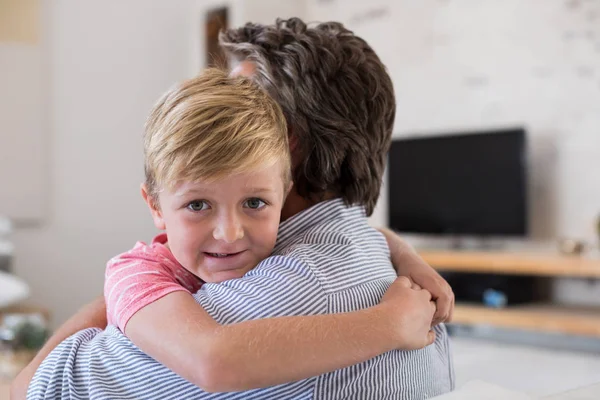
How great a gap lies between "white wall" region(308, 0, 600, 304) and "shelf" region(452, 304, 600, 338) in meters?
0.32

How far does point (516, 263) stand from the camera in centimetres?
398

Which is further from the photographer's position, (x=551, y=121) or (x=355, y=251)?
(x=551, y=121)

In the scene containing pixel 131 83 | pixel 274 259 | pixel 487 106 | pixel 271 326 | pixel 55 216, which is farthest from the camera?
pixel 131 83

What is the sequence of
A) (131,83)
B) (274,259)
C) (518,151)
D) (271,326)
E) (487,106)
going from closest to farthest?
(271,326) < (274,259) < (518,151) < (487,106) < (131,83)

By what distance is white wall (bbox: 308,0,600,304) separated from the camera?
4.18 meters

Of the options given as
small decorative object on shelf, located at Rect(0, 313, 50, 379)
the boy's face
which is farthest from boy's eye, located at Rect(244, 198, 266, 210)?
small decorative object on shelf, located at Rect(0, 313, 50, 379)

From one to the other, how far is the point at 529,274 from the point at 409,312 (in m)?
3.42

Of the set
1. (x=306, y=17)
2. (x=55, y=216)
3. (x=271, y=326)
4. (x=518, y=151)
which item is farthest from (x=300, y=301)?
(x=306, y=17)

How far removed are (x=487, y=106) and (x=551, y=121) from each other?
416 mm

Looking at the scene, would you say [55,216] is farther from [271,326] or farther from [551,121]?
[271,326]

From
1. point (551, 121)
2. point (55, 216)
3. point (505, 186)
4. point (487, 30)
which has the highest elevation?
point (487, 30)

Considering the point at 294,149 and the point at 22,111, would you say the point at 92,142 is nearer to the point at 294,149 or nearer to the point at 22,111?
the point at 22,111

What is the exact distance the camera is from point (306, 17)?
18.3 feet

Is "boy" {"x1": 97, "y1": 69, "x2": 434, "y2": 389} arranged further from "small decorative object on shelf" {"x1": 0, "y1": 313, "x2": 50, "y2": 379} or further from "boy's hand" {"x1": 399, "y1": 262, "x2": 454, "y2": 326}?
"small decorative object on shelf" {"x1": 0, "y1": 313, "x2": 50, "y2": 379}
